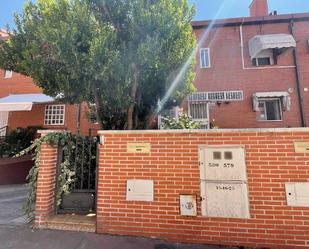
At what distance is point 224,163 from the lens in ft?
15.6

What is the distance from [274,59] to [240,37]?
2546mm

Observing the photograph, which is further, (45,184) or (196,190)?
(45,184)

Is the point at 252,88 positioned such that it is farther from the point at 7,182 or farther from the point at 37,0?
the point at 7,182

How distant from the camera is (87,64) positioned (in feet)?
17.9

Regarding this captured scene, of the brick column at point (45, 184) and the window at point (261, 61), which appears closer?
the brick column at point (45, 184)

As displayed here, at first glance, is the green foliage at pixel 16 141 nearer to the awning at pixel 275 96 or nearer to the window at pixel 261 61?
the awning at pixel 275 96

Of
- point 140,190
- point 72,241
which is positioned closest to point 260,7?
point 140,190

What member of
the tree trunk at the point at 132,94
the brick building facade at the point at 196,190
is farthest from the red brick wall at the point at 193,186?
the tree trunk at the point at 132,94

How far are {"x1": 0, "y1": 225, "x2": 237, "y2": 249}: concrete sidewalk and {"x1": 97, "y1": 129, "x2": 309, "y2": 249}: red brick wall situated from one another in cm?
20

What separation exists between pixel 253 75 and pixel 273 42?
213 centimetres

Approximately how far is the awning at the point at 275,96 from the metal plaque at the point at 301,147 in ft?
32.5

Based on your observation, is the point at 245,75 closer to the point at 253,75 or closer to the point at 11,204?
the point at 253,75

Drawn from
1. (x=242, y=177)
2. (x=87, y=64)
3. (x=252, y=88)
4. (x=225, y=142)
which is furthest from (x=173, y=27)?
(x=252, y=88)

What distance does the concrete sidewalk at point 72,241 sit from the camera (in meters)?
4.52
